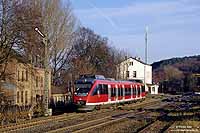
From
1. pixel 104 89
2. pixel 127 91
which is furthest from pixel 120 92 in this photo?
pixel 104 89

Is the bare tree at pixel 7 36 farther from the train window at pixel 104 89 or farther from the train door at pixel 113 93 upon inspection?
the train door at pixel 113 93

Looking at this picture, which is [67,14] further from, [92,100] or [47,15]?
[92,100]

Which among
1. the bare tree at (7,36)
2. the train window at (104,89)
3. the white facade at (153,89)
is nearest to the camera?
the bare tree at (7,36)

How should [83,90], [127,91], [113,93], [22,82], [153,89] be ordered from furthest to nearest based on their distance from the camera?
[153,89]
[22,82]
[127,91]
[113,93]
[83,90]

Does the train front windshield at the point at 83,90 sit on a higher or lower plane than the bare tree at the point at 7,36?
lower

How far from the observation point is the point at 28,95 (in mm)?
64938

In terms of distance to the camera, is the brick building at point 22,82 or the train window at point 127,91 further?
the train window at point 127,91

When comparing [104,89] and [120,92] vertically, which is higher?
[104,89]

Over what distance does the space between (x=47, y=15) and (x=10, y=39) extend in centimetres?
2343

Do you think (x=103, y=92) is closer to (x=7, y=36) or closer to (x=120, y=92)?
(x=120, y=92)

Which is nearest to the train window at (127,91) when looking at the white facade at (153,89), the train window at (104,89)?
the train window at (104,89)

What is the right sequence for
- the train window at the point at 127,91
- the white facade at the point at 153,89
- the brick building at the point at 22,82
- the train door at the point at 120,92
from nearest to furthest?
the brick building at the point at 22,82
the train door at the point at 120,92
the train window at the point at 127,91
the white facade at the point at 153,89

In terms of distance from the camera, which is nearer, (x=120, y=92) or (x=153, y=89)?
(x=120, y=92)

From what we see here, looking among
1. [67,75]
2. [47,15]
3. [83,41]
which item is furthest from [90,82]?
[83,41]
